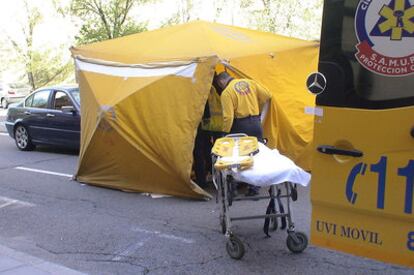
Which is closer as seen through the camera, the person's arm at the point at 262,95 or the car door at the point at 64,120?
the person's arm at the point at 262,95

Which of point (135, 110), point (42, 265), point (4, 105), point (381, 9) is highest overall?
point (381, 9)

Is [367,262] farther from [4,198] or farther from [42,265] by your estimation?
[4,198]

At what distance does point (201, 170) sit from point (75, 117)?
157 inches

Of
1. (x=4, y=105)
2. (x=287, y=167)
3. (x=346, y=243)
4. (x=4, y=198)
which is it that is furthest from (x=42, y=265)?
(x=4, y=105)

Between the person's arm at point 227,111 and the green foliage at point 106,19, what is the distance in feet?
45.6

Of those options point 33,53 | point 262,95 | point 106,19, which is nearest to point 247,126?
point 262,95

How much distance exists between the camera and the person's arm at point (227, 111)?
6.70 meters

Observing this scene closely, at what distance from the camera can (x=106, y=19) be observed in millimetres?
19938

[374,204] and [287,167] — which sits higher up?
[374,204]

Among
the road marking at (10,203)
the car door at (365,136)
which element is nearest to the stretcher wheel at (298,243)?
the car door at (365,136)

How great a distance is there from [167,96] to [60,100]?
4516 mm

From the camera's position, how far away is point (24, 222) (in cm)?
646

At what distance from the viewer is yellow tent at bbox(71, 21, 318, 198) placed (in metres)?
→ 7.41

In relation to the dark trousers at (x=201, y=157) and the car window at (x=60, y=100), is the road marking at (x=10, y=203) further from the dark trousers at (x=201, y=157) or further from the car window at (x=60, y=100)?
the car window at (x=60, y=100)
